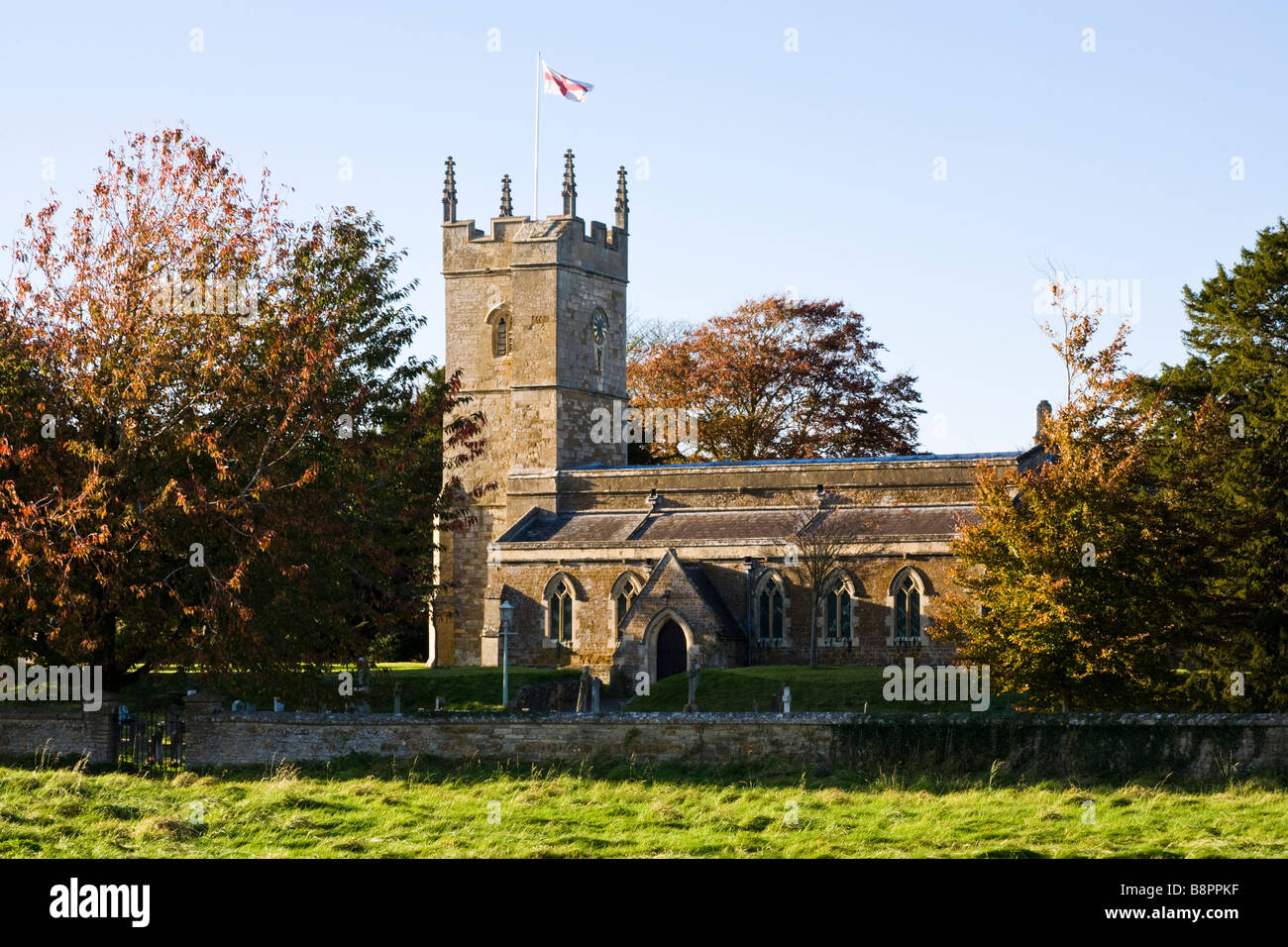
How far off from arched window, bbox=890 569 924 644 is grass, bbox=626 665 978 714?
4037mm

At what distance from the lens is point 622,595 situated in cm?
4600

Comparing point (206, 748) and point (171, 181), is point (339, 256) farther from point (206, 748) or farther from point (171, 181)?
point (206, 748)

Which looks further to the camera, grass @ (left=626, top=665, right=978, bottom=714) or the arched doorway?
the arched doorway

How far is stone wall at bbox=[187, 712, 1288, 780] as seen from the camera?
888 inches

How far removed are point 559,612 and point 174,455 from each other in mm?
22987

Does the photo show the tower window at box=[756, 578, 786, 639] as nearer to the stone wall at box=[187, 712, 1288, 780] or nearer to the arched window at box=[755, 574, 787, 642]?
the arched window at box=[755, 574, 787, 642]

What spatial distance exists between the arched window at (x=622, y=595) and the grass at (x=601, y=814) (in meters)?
22.4

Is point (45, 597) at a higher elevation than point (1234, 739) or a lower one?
higher

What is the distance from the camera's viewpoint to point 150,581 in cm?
2438

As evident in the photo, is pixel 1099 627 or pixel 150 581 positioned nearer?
pixel 150 581

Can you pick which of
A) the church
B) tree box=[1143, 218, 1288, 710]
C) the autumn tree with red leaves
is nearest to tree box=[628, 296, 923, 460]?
the church
